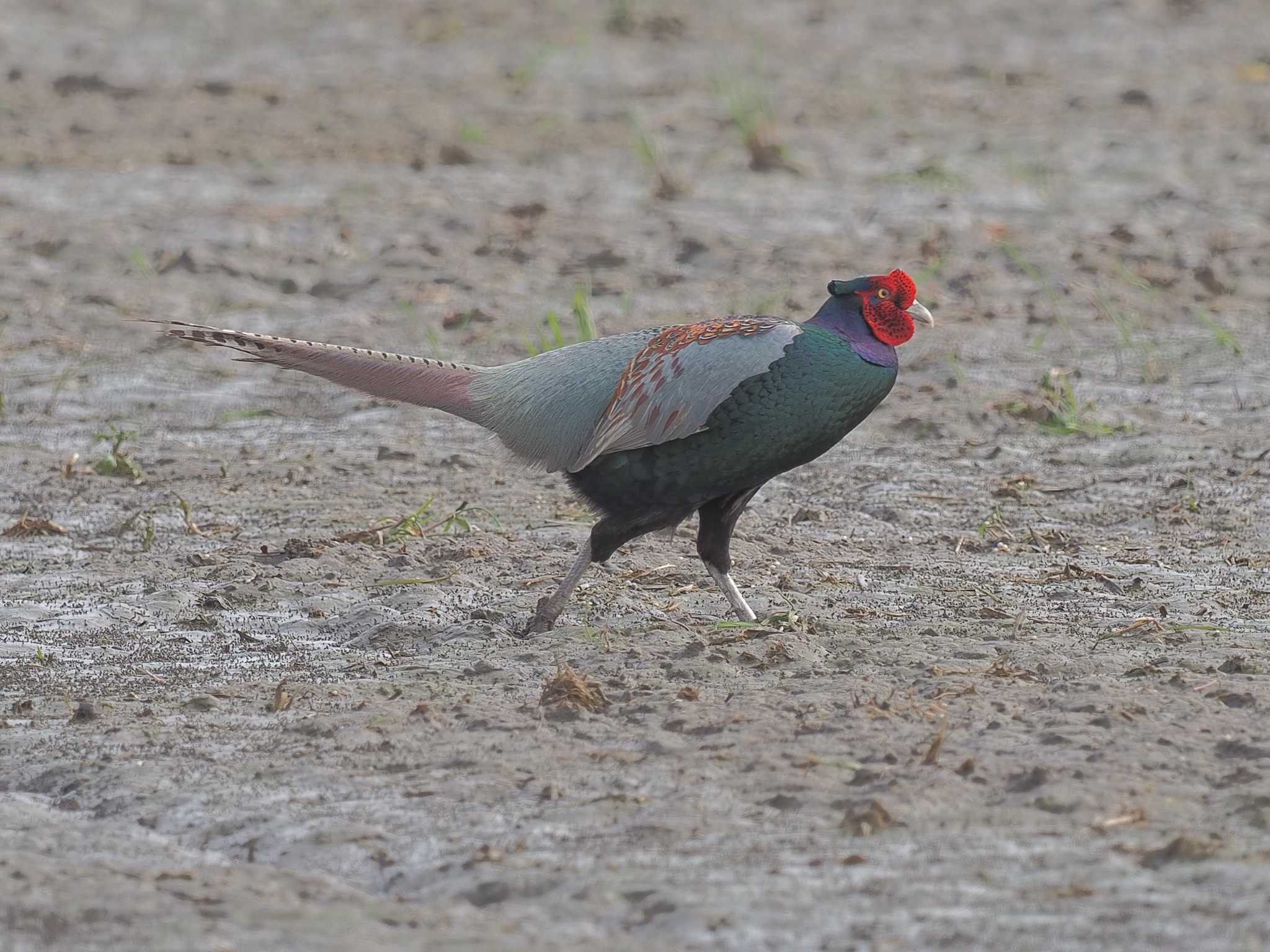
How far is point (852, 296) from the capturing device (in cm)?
548

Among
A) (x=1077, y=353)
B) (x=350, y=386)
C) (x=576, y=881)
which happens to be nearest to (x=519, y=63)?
(x=1077, y=353)

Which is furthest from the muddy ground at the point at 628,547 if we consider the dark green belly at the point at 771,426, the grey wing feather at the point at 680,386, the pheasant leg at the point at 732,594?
the grey wing feather at the point at 680,386

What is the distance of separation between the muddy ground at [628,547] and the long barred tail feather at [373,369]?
65 centimetres

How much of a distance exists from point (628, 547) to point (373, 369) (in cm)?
119

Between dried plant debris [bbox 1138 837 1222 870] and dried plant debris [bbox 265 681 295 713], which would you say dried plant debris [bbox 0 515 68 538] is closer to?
dried plant debris [bbox 265 681 295 713]

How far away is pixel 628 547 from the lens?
6.47 m

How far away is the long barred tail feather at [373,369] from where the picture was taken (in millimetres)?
5684

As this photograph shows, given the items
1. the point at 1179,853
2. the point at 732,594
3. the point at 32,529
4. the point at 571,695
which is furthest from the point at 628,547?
the point at 1179,853

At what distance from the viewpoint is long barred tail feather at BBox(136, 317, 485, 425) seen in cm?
568

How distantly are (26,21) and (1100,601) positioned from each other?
12948 millimetres

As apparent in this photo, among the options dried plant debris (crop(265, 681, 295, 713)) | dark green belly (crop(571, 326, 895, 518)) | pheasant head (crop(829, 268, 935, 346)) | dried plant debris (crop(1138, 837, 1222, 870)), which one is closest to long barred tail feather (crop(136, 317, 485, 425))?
dark green belly (crop(571, 326, 895, 518))

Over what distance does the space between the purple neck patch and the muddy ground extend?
0.78m

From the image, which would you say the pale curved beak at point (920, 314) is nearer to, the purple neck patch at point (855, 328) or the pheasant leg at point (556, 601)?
the purple neck patch at point (855, 328)

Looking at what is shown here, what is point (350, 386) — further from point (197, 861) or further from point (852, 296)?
point (197, 861)
